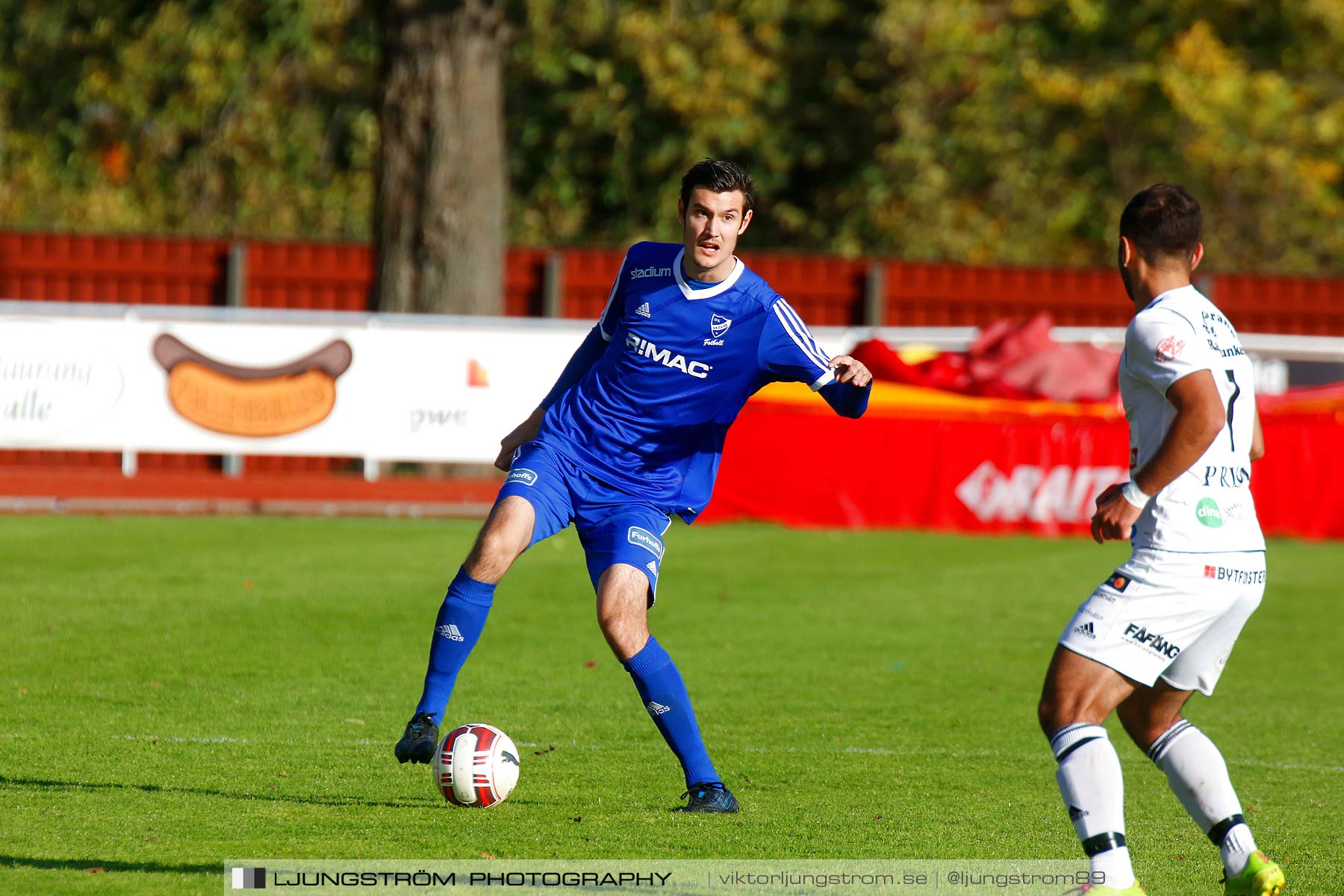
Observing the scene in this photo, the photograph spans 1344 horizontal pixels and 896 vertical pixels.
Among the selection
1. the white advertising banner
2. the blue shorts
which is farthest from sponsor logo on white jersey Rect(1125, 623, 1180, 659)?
the white advertising banner

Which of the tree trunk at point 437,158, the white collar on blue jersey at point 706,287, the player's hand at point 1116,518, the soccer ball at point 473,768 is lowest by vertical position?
the soccer ball at point 473,768

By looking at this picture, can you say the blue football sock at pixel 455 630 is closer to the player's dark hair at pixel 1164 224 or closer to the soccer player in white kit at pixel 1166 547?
the soccer player in white kit at pixel 1166 547

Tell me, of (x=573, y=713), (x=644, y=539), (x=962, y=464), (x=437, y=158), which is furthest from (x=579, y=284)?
(x=644, y=539)

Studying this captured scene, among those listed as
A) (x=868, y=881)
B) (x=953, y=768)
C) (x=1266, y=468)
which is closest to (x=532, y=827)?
(x=868, y=881)

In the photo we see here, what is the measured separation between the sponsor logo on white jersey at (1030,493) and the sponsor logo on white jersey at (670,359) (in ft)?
30.4

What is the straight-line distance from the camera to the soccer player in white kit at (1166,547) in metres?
3.88

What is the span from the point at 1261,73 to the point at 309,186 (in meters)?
17.3

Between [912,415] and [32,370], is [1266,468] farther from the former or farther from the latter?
[32,370]

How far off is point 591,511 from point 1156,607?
213 cm

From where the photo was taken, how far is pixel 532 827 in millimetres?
4895

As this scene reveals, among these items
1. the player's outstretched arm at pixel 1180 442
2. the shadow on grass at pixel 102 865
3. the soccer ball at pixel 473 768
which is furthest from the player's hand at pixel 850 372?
the shadow on grass at pixel 102 865

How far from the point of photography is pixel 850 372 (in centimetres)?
511

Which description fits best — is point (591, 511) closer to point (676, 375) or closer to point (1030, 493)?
point (676, 375)

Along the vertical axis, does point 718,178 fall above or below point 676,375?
above
